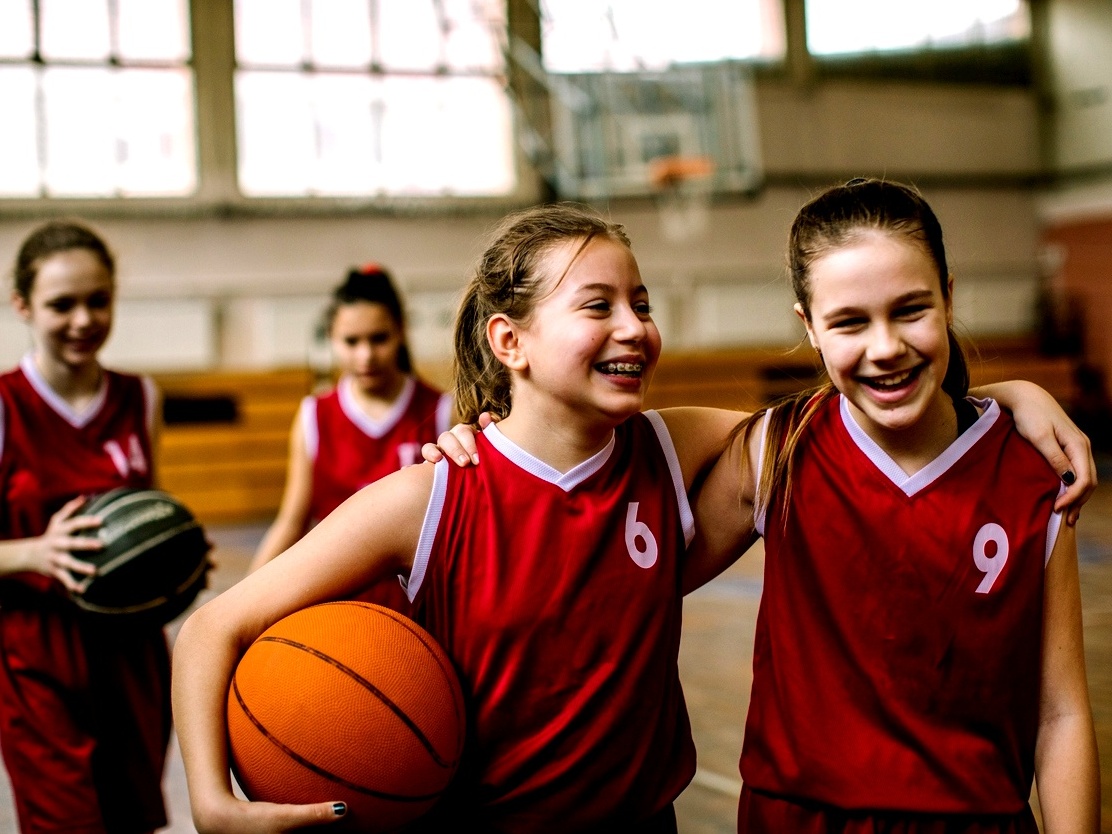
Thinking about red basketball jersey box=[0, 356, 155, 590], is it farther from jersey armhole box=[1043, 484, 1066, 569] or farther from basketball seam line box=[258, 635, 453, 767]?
jersey armhole box=[1043, 484, 1066, 569]

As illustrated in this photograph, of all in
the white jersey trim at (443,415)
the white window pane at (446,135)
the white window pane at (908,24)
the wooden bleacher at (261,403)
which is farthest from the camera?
the white window pane at (908,24)

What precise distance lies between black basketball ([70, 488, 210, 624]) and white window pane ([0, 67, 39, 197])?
801 centimetres

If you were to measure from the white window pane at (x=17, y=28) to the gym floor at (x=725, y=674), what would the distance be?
525cm

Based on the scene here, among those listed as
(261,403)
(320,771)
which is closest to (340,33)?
(261,403)

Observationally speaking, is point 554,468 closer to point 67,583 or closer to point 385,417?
point 67,583

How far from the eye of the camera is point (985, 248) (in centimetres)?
1253

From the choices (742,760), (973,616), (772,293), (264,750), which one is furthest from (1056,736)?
(772,293)

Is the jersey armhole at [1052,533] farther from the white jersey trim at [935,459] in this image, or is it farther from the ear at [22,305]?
the ear at [22,305]

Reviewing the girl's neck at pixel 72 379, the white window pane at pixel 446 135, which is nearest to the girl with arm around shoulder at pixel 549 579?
the girl's neck at pixel 72 379

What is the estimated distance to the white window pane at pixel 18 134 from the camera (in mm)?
9500

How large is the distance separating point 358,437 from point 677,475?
1.75 m

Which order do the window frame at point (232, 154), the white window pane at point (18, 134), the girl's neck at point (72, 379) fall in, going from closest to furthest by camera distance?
the girl's neck at point (72, 379) < the white window pane at point (18, 134) < the window frame at point (232, 154)

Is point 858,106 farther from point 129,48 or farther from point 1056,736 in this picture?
point 1056,736

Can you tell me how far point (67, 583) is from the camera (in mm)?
2391
